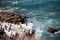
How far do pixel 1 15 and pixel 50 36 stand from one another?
237cm

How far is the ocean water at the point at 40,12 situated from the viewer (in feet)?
28.0

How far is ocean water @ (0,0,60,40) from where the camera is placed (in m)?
8.53

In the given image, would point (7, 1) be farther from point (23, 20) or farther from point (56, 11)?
Answer: point (56, 11)

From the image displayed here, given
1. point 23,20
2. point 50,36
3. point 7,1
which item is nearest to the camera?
point 50,36

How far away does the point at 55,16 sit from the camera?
8969 millimetres

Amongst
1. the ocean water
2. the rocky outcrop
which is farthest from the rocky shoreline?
the ocean water

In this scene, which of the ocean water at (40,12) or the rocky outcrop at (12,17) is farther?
the rocky outcrop at (12,17)

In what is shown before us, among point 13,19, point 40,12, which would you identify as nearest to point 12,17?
point 13,19

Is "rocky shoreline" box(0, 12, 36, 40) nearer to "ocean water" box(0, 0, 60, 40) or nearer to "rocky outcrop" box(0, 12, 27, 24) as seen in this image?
"rocky outcrop" box(0, 12, 27, 24)

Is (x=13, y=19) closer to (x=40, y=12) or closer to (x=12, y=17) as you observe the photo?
(x=12, y=17)

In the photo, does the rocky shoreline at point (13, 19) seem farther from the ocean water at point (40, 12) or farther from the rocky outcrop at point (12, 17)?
the ocean water at point (40, 12)

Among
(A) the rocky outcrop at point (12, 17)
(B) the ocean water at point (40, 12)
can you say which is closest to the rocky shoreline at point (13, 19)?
(A) the rocky outcrop at point (12, 17)

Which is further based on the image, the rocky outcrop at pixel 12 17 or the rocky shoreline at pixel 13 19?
the rocky outcrop at pixel 12 17

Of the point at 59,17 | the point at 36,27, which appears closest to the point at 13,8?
the point at 36,27
